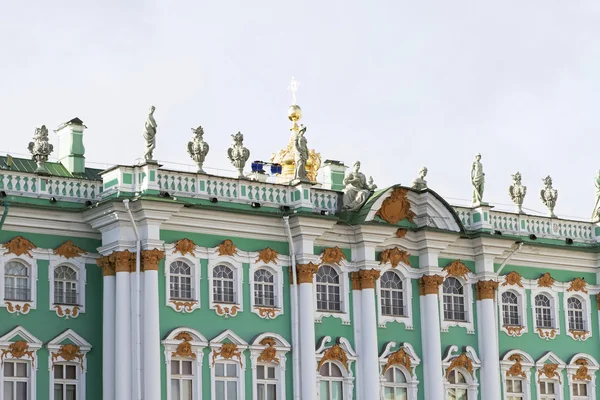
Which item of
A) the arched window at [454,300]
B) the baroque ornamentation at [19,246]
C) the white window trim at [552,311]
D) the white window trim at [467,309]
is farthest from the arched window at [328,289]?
the baroque ornamentation at [19,246]

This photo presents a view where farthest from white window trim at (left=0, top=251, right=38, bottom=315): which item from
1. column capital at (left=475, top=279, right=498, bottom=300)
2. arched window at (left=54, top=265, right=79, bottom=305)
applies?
column capital at (left=475, top=279, right=498, bottom=300)

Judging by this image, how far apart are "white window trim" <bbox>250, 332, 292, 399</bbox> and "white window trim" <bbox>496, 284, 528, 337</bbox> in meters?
8.61

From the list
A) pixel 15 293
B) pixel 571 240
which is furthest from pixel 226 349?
pixel 571 240

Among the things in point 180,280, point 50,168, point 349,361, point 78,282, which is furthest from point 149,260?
point 349,361

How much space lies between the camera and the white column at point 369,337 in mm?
47188

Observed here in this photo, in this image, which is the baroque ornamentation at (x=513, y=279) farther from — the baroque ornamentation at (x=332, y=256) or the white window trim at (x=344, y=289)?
the baroque ornamentation at (x=332, y=256)

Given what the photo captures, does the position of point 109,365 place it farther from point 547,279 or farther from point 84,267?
point 547,279

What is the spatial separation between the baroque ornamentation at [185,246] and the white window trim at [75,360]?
145 inches

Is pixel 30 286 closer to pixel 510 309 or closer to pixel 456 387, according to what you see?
pixel 456 387

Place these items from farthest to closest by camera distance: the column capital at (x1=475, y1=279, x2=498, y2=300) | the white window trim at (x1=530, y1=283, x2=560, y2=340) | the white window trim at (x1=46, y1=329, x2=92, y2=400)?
the white window trim at (x1=530, y1=283, x2=560, y2=340) < the column capital at (x1=475, y1=279, x2=498, y2=300) < the white window trim at (x1=46, y1=329, x2=92, y2=400)

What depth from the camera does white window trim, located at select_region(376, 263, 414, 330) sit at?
48375 mm

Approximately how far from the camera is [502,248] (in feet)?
167

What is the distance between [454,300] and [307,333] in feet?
21.0

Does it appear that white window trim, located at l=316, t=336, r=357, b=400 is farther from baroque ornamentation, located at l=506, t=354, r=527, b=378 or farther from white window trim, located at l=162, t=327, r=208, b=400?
baroque ornamentation, located at l=506, t=354, r=527, b=378
